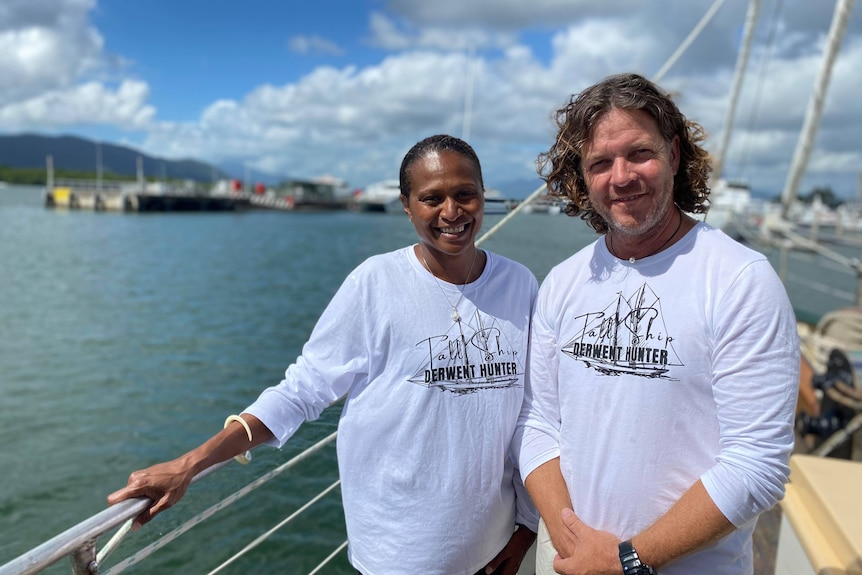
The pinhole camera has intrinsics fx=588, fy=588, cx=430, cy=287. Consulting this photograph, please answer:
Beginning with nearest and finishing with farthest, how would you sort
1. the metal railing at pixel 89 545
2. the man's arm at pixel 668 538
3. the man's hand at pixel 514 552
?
1. the metal railing at pixel 89 545
2. the man's arm at pixel 668 538
3. the man's hand at pixel 514 552

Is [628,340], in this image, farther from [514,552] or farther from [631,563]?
[514,552]

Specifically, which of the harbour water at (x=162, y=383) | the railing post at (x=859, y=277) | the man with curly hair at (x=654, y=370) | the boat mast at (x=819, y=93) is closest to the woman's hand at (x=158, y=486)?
the harbour water at (x=162, y=383)

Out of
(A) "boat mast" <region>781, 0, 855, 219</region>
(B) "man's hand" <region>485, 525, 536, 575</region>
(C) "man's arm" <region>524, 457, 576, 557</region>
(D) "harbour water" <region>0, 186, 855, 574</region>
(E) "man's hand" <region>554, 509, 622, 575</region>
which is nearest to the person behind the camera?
(E) "man's hand" <region>554, 509, 622, 575</region>

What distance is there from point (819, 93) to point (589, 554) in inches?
318

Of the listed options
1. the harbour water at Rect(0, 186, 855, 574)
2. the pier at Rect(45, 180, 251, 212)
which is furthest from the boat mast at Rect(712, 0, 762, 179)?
the pier at Rect(45, 180, 251, 212)

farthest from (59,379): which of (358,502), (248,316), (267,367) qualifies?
(358,502)

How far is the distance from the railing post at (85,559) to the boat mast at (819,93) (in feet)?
28.7

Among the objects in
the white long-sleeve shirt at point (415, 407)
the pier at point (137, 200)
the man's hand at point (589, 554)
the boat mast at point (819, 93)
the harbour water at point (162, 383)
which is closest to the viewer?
the man's hand at point (589, 554)

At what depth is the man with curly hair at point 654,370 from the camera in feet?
4.39

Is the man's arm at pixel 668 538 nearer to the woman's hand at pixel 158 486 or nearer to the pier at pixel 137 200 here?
the woman's hand at pixel 158 486

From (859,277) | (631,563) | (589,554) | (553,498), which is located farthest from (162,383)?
(859,277)

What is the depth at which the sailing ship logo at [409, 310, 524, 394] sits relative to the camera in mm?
1810

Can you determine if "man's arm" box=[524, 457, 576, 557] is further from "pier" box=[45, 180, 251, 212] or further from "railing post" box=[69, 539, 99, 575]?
"pier" box=[45, 180, 251, 212]

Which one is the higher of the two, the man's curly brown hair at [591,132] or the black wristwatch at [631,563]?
the man's curly brown hair at [591,132]
